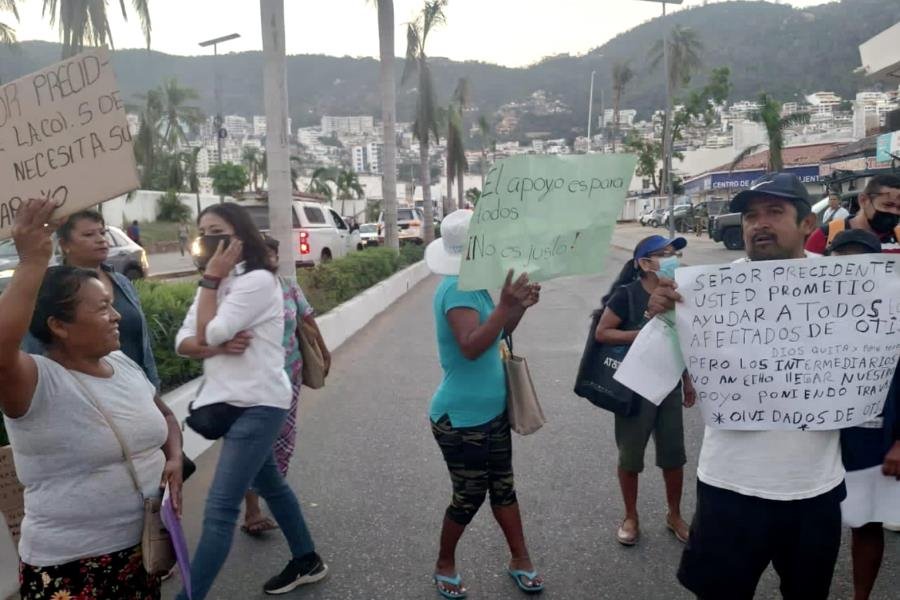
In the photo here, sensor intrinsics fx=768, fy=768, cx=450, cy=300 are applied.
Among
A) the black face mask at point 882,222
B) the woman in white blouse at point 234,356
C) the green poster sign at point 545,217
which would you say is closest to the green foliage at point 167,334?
the woman in white blouse at point 234,356

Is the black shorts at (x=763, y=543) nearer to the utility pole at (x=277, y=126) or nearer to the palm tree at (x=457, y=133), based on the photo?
the utility pole at (x=277, y=126)

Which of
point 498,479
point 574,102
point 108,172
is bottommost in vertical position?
point 498,479

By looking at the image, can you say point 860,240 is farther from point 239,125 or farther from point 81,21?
point 239,125

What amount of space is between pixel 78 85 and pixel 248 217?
1086 millimetres

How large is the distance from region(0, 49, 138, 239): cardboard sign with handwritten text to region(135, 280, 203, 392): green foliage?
153 inches

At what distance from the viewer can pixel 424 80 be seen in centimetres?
2531

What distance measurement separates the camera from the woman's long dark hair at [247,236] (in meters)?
3.15

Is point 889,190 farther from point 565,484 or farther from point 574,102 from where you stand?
point 574,102

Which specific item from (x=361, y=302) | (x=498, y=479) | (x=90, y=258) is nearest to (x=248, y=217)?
(x=90, y=258)

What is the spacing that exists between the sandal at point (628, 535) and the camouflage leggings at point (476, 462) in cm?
85

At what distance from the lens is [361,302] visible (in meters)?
11.3

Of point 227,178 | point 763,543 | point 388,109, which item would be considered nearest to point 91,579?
point 763,543

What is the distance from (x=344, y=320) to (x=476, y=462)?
23.2 feet

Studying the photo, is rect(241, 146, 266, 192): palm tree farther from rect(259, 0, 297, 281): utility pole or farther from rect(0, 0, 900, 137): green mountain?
rect(259, 0, 297, 281): utility pole
